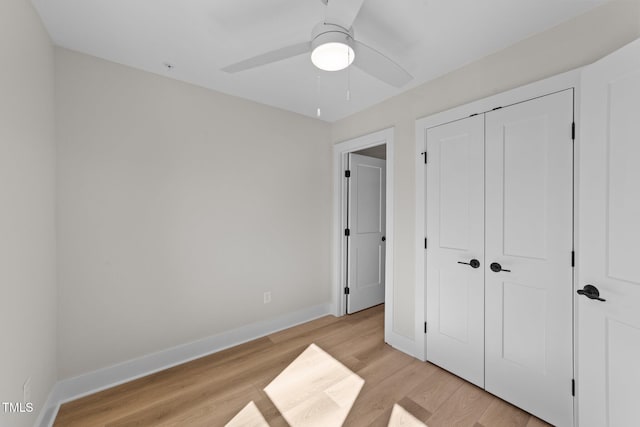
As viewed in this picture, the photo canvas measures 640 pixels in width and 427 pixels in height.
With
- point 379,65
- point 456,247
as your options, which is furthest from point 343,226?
point 379,65

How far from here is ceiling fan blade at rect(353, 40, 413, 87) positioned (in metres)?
1.38

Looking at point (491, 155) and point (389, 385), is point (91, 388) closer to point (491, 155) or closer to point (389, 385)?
point (389, 385)

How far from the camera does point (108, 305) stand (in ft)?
6.83

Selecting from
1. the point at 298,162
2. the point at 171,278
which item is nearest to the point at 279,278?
the point at 171,278

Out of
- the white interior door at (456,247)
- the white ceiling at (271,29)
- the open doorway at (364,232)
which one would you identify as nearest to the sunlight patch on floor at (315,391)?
the white interior door at (456,247)

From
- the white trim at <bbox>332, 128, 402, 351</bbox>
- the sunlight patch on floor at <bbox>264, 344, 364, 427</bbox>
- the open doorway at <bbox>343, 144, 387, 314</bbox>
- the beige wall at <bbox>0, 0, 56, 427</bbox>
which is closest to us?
the beige wall at <bbox>0, 0, 56, 427</bbox>

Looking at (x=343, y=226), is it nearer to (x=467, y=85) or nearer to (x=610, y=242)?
(x=467, y=85)

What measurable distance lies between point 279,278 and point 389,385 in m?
1.57

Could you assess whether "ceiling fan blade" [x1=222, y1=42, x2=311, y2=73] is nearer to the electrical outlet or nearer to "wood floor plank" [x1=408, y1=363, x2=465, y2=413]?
the electrical outlet

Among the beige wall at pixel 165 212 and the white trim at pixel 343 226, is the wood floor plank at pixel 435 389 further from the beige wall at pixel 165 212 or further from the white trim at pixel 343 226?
the beige wall at pixel 165 212

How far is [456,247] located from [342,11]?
1904mm

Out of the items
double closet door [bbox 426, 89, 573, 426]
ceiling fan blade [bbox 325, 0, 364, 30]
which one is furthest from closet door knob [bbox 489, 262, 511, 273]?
ceiling fan blade [bbox 325, 0, 364, 30]

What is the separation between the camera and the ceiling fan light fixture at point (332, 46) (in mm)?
1255

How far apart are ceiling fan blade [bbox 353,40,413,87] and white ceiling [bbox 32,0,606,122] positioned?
35 centimetres
